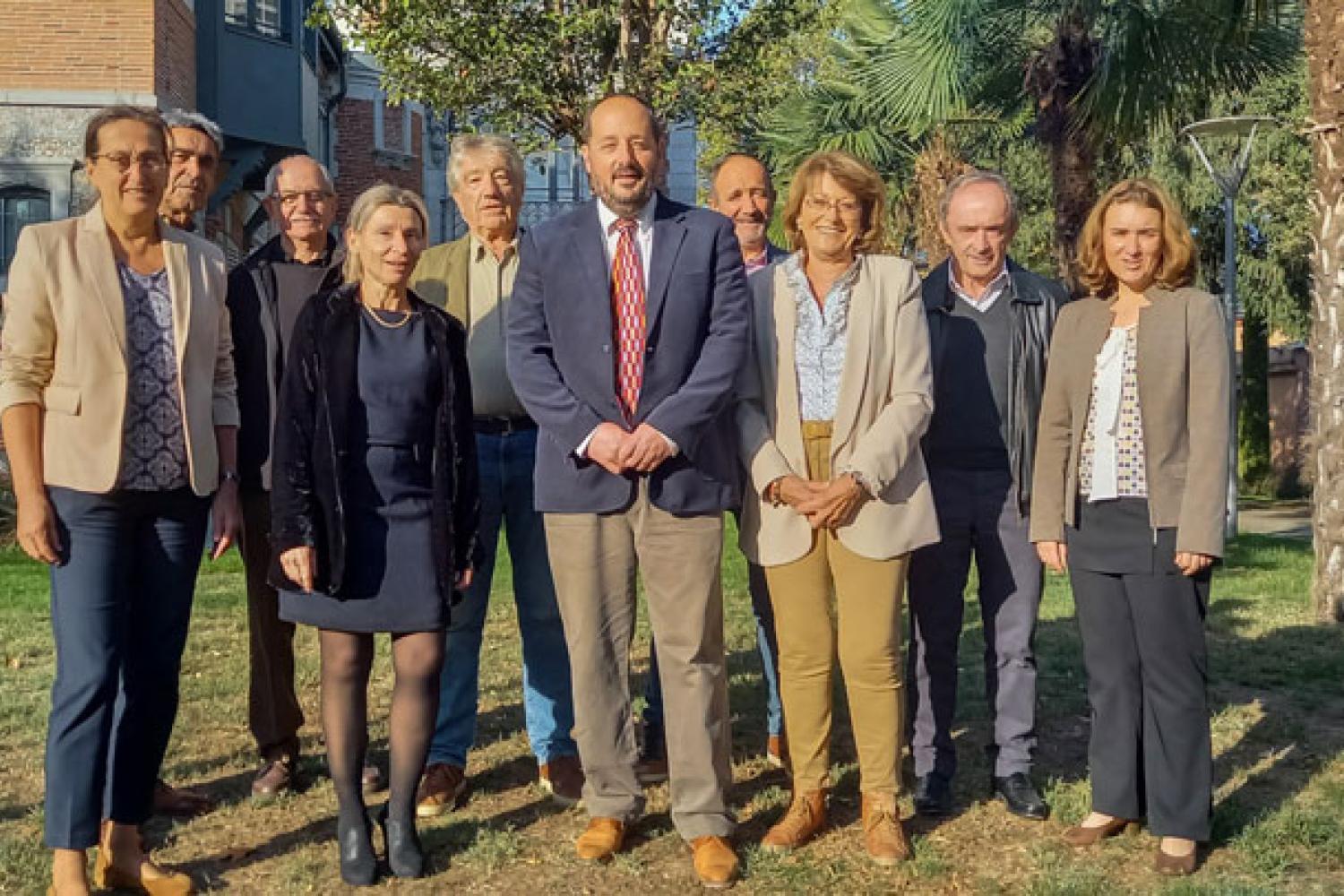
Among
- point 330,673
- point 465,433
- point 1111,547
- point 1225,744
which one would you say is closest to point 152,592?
point 330,673

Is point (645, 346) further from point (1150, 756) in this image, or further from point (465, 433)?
point (1150, 756)

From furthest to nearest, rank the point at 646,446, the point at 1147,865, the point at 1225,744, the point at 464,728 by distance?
1. the point at 1225,744
2. the point at 464,728
3. the point at 1147,865
4. the point at 646,446

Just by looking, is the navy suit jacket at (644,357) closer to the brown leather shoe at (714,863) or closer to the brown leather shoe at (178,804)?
the brown leather shoe at (714,863)

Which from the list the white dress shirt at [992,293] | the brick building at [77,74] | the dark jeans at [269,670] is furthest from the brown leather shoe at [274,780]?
the brick building at [77,74]

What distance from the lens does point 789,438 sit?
4688 mm

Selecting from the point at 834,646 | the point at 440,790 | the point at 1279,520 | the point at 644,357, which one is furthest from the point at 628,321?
the point at 1279,520

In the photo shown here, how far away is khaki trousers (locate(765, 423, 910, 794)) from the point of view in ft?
15.4

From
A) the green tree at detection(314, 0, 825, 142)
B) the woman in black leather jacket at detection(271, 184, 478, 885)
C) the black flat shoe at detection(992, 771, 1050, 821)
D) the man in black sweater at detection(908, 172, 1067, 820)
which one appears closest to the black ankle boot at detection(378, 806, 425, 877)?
the woman in black leather jacket at detection(271, 184, 478, 885)

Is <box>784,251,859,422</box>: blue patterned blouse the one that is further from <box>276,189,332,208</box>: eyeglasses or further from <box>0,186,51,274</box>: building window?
<box>0,186,51,274</box>: building window

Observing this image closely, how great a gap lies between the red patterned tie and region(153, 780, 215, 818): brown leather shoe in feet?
7.00

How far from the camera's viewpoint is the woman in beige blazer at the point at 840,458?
465cm

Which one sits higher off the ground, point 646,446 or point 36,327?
point 36,327

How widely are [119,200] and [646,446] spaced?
1.62 metres

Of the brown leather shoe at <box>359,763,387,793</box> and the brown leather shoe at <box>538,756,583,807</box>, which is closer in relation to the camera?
the brown leather shoe at <box>538,756,583,807</box>
